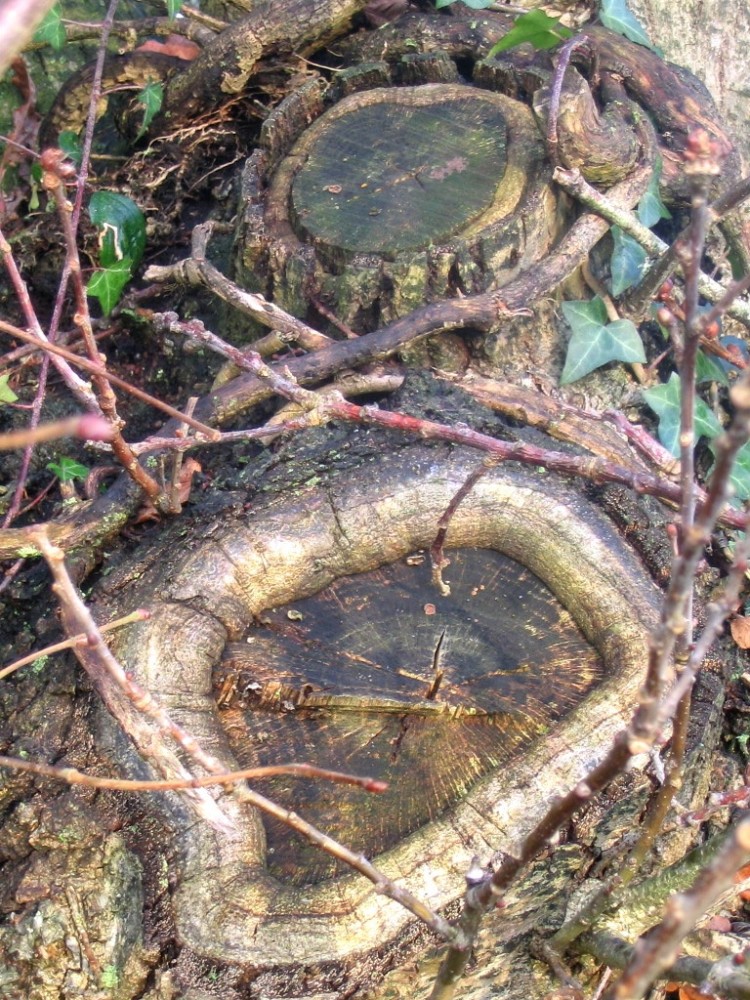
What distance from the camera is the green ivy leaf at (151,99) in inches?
97.3

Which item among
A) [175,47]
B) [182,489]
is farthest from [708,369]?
[175,47]

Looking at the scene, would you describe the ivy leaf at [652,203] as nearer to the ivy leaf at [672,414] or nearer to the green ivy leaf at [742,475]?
the ivy leaf at [672,414]

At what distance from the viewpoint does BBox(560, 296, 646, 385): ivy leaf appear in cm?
201

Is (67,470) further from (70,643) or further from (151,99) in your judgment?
(151,99)

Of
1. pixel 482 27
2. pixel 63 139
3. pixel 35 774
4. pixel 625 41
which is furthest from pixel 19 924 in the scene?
pixel 625 41

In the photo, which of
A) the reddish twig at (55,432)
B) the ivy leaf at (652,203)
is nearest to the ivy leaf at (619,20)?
the ivy leaf at (652,203)

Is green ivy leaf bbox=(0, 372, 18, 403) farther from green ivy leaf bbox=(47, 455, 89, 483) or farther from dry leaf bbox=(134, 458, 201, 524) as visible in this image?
dry leaf bbox=(134, 458, 201, 524)

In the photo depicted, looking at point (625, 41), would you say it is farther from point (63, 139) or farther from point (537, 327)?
point (63, 139)

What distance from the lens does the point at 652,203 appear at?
2.19m

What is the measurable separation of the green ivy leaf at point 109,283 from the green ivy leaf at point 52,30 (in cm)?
66

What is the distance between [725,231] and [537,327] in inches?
27.0

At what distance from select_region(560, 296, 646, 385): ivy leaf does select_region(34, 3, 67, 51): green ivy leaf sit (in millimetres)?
1554

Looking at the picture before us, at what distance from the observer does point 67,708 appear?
161 cm

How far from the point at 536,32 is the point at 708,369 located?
865 mm
